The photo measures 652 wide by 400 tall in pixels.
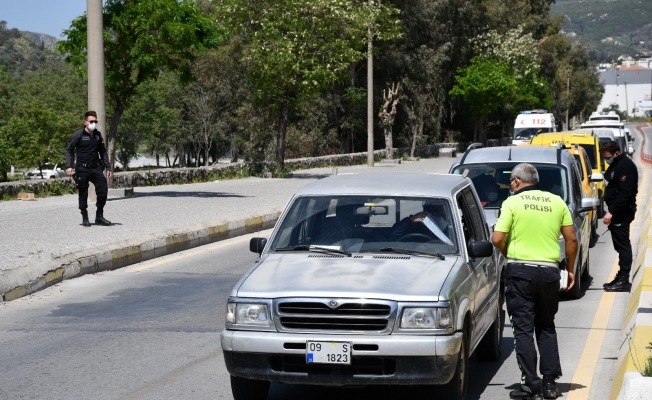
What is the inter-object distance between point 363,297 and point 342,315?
171 mm

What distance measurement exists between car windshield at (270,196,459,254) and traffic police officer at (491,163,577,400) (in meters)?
0.47

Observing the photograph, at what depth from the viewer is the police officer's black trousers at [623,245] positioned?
1242 cm

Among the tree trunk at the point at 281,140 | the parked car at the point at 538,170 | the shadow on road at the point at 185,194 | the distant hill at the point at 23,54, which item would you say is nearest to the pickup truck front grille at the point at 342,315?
the parked car at the point at 538,170

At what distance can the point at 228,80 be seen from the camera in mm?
65312

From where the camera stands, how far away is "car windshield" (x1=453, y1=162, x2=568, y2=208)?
12680 mm

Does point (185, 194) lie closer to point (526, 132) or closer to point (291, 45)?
point (291, 45)

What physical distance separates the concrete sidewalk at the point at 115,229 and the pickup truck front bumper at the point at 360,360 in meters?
6.35

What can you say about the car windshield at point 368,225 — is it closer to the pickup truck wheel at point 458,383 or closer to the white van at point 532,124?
the pickup truck wheel at point 458,383

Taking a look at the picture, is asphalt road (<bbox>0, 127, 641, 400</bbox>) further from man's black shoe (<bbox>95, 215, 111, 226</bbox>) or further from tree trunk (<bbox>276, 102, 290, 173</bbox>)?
tree trunk (<bbox>276, 102, 290, 173</bbox>)

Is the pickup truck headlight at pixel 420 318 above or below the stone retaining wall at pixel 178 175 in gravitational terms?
below

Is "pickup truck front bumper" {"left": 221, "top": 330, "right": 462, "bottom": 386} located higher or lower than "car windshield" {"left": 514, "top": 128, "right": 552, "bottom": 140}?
lower

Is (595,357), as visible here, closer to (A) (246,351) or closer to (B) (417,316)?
(B) (417,316)

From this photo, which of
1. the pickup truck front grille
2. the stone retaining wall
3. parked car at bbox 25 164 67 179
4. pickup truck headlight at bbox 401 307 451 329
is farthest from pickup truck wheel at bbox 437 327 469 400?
parked car at bbox 25 164 67 179

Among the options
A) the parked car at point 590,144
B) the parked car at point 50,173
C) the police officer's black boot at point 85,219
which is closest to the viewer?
the police officer's black boot at point 85,219
